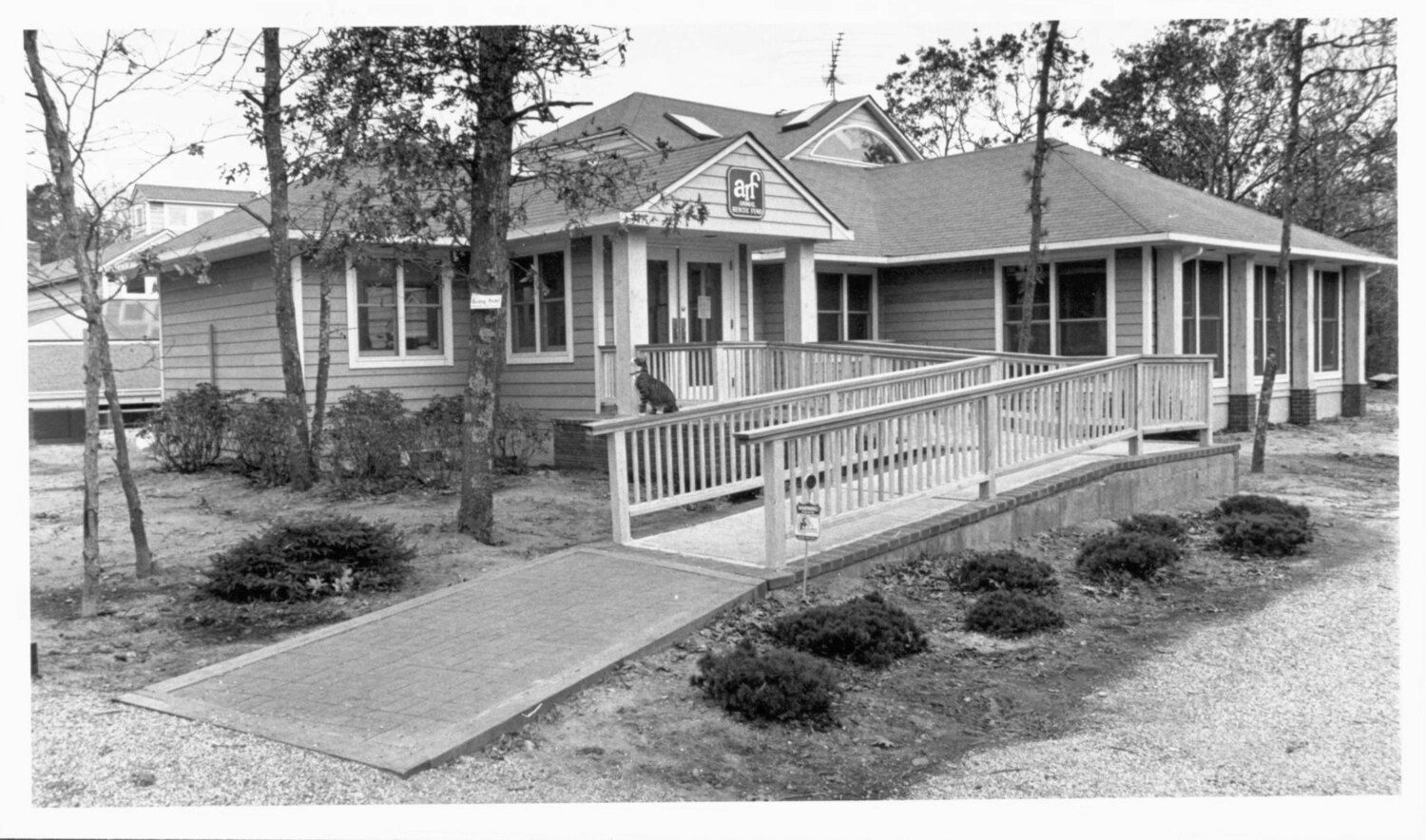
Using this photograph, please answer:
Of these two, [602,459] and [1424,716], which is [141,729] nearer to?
[1424,716]

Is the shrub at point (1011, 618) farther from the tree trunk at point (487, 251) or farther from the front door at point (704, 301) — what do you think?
the front door at point (704, 301)

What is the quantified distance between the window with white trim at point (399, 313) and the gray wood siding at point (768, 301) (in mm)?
4578

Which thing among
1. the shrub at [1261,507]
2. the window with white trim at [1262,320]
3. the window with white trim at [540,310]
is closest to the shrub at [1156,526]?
the shrub at [1261,507]

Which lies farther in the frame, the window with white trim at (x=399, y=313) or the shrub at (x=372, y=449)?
the window with white trim at (x=399, y=313)

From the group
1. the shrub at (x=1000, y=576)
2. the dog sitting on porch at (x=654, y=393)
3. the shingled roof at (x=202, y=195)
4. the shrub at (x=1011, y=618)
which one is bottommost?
the shrub at (x=1011, y=618)

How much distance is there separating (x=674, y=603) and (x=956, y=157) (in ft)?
54.1

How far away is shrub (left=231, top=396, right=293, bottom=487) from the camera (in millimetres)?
12617

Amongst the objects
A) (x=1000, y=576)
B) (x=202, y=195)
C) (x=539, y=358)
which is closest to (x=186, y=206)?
(x=202, y=195)

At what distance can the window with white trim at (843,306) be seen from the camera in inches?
733

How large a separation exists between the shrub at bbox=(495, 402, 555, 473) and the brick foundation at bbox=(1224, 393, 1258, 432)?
34.4 ft

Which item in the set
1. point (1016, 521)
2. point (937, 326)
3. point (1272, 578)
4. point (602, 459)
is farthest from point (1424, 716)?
point (937, 326)

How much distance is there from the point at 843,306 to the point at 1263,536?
9856 millimetres

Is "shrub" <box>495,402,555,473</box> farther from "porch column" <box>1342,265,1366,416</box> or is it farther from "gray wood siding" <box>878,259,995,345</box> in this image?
"porch column" <box>1342,265,1366,416</box>

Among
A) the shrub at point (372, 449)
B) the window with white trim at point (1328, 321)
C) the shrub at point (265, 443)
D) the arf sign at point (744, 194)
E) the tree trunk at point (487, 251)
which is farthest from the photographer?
the window with white trim at point (1328, 321)
